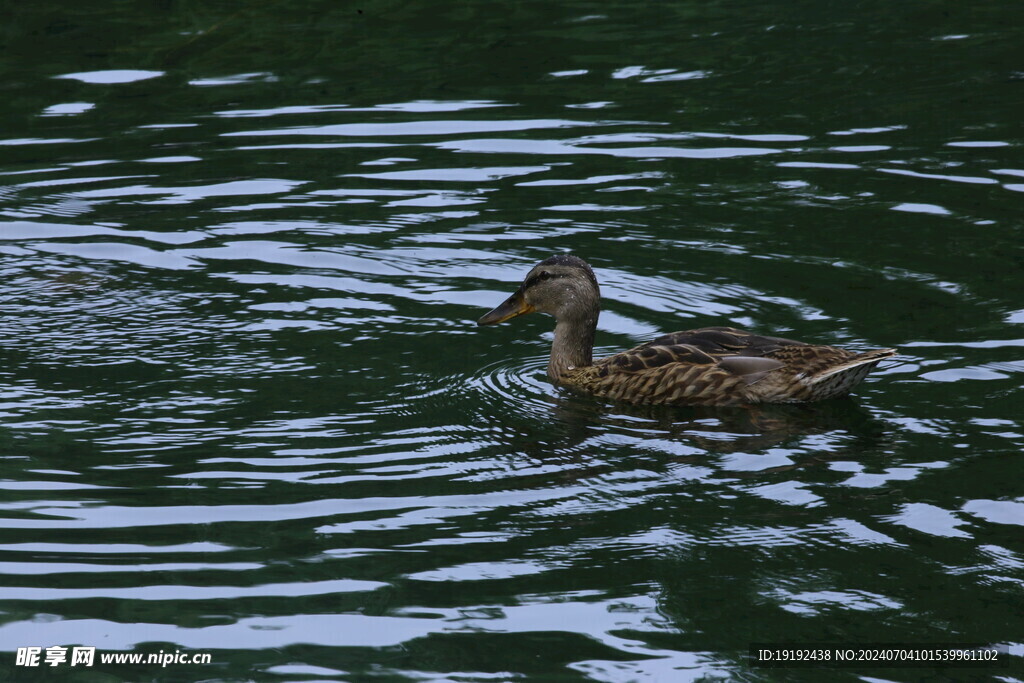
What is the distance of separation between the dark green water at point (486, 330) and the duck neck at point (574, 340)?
0.30m

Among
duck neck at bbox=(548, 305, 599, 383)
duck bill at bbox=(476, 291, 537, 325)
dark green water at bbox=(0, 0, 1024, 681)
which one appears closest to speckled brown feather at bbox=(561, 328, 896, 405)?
dark green water at bbox=(0, 0, 1024, 681)

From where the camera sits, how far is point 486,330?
10133 millimetres

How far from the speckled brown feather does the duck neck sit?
0.32 meters

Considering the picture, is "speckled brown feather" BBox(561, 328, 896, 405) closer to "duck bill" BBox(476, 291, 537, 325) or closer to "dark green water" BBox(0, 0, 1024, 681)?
"dark green water" BBox(0, 0, 1024, 681)

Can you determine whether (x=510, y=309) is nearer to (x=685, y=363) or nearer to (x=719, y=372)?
(x=685, y=363)

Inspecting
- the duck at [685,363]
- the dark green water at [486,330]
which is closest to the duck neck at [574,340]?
the duck at [685,363]

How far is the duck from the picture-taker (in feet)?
27.5

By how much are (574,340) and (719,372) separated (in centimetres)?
120

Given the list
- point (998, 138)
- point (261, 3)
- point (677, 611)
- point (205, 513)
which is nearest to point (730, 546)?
point (677, 611)

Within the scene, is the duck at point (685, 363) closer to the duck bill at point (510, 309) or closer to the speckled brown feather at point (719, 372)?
the speckled brown feather at point (719, 372)

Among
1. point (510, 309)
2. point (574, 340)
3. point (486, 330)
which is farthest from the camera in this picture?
point (486, 330)

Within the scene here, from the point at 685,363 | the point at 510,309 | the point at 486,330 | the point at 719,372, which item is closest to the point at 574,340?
the point at 510,309

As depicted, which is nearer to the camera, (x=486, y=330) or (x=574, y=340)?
(x=574, y=340)

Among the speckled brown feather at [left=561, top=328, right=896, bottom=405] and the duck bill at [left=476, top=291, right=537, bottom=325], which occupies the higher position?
the duck bill at [left=476, top=291, right=537, bottom=325]
